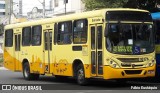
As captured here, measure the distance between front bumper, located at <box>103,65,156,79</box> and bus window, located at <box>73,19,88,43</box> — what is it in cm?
203

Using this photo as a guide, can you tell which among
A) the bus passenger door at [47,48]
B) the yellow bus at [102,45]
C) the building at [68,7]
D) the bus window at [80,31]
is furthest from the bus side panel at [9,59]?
the building at [68,7]

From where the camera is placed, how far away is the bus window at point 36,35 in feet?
75.7

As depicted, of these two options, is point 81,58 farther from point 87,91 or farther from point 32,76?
point 32,76

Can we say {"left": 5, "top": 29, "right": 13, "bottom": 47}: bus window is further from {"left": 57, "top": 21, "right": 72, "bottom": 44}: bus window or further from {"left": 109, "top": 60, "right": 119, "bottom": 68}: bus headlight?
{"left": 109, "top": 60, "right": 119, "bottom": 68}: bus headlight

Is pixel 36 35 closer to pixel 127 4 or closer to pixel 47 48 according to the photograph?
pixel 47 48

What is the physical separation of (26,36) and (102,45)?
7.62 metres

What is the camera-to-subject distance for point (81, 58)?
1916cm

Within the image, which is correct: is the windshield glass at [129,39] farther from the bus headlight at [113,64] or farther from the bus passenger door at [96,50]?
the bus passenger door at [96,50]

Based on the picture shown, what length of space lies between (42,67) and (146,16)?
254 inches

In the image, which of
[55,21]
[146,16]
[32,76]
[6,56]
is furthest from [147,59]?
[6,56]

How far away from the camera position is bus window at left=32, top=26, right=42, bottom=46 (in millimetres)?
23062

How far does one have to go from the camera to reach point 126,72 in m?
17.6

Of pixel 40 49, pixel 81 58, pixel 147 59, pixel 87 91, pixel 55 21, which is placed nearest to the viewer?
pixel 87 91

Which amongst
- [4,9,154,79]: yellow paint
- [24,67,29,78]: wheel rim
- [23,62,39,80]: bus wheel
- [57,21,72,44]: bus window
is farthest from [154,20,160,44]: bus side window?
[24,67,29,78]: wheel rim
